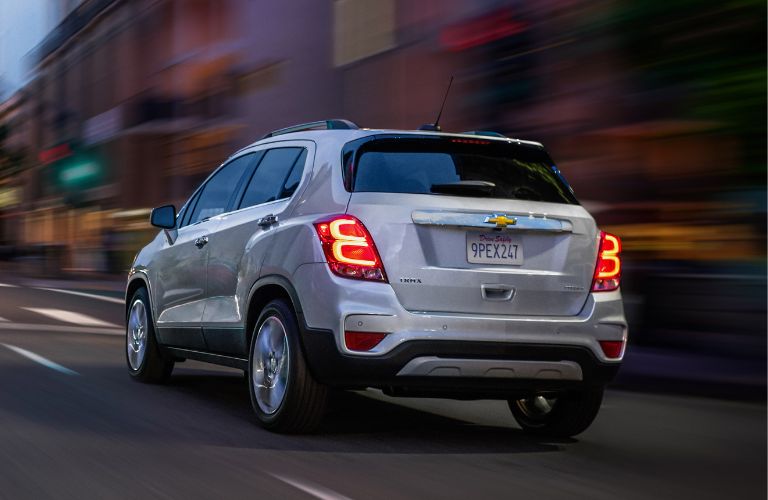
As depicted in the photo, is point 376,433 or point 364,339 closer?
point 364,339

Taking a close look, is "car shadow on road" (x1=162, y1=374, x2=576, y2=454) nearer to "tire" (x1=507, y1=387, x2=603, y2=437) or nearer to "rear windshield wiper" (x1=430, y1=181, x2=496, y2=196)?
"tire" (x1=507, y1=387, x2=603, y2=437)

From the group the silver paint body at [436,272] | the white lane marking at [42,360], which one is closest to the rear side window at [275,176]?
the silver paint body at [436,272]

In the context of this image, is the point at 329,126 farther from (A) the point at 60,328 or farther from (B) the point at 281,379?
(A) the point at 60,328

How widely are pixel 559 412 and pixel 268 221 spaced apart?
1.95m

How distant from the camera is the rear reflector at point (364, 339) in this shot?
5.65 m

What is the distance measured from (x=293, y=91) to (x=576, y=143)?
16511 mm

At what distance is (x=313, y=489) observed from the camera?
16.0ft

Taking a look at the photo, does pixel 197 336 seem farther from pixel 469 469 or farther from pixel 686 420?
pixel 686 420

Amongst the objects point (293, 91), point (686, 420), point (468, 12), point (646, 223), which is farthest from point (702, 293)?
point (293, 91)

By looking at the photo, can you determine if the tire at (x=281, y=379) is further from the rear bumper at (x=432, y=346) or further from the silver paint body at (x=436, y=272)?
the silver paint body at (x=436, y=272)

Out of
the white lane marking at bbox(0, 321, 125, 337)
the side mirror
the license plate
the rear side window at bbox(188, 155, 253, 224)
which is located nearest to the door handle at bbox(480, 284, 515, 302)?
the license plate

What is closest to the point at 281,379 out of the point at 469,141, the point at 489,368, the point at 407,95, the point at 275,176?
the point at 489,368

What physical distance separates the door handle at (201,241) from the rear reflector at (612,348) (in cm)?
272

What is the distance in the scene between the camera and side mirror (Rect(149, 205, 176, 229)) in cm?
820
